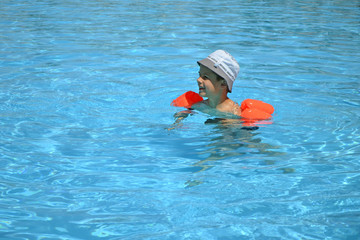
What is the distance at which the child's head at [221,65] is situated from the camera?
4383 millimetres

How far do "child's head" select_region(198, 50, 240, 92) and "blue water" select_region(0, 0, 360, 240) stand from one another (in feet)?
1.49

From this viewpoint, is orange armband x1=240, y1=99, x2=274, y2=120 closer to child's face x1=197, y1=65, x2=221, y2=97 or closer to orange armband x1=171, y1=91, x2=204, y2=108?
child's face x1=197, y1=65, x2=221, y2=97

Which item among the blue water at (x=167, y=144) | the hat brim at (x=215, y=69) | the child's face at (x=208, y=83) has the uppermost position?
the hat brim at (x=215, y=69)

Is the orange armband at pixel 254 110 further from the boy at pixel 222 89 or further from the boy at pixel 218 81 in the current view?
the boy at pixel 218 81

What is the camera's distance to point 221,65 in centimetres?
441

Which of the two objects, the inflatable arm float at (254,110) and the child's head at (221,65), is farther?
the inflatable arm float at (254,110)

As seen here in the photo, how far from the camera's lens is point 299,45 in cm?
866

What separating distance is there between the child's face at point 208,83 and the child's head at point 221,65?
0.06 meters

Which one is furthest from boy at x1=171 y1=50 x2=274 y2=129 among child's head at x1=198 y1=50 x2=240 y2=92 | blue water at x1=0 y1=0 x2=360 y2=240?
blue water at x1=0 y1=0 x2=360 y2=240

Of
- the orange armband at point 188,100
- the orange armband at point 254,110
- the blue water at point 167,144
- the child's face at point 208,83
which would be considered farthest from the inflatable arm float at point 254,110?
the orange armband at point 188,100

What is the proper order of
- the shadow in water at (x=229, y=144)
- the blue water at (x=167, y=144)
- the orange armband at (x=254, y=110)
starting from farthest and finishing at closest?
the orange armband at (x=254, y=110) → the shadow in water at (x=229, y=144) → the blue water at (x=167, y=144)

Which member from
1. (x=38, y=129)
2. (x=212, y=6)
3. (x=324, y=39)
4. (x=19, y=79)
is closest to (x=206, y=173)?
(x=38, y=129)

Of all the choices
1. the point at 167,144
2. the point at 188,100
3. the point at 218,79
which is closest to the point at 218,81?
the point at 218,79

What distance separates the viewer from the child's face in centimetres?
446
